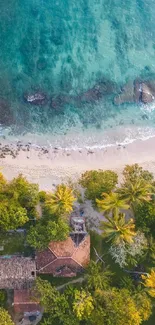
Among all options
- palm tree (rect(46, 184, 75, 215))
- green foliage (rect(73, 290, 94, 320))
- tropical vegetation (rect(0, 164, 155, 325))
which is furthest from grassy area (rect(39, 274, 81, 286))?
palm tree (rect(46, 184, 75, 215))

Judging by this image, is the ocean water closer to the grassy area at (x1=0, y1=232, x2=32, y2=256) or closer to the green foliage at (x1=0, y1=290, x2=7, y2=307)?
the grassy area at (x1=0, y1=232, x2=32, y2=256)

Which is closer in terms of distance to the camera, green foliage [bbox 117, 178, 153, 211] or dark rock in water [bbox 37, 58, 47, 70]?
green foliage [bbox 117, 178, 153, 211]

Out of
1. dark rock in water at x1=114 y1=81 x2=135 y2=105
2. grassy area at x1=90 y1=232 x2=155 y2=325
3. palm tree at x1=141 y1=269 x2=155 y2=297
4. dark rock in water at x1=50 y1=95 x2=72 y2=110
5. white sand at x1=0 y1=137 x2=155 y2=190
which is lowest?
palm tree at x1=141 y1=269 x2=155 y2=297

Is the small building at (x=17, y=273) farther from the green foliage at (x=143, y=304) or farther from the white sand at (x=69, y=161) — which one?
the green foliage at (x=143, y=304)

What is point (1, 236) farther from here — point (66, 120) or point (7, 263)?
point (66, 120)

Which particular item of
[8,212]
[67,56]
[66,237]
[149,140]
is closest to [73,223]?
[66,237]

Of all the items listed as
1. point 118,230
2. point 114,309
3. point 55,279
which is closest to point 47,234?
point 55,279

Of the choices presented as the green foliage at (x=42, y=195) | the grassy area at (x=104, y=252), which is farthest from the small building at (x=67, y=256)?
the green foliage at (x=42, y=195)
